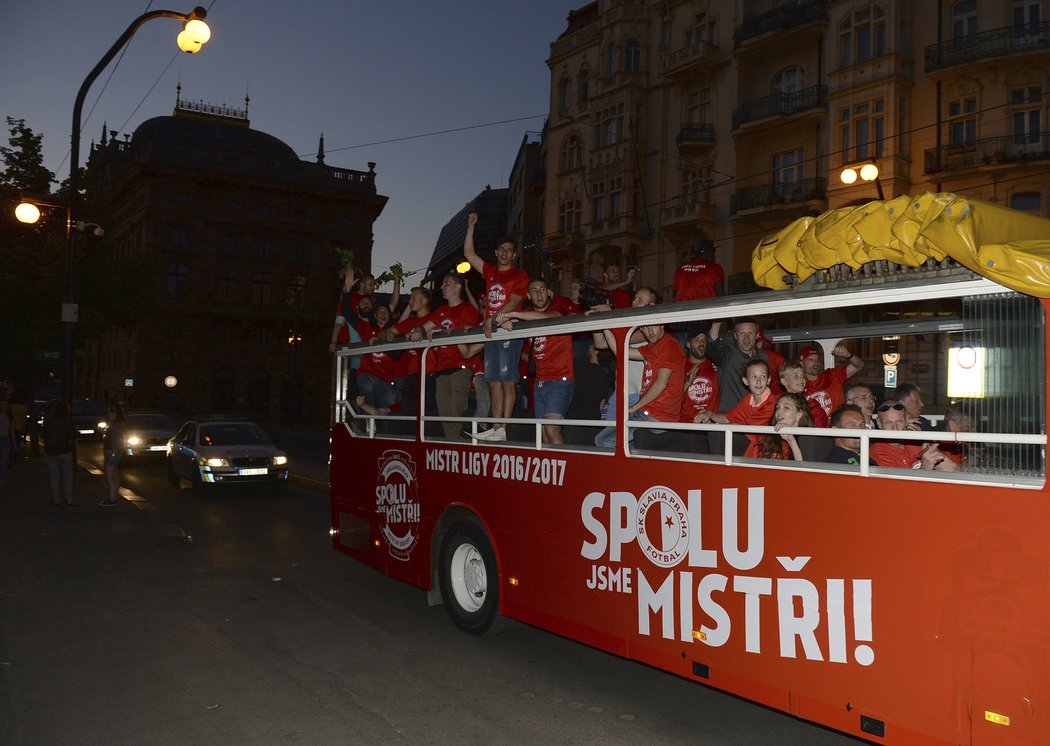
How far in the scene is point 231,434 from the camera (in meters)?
17.5

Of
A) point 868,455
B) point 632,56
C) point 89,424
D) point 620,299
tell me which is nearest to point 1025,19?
point 632,56

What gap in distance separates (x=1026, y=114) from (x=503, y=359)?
79.1 ft

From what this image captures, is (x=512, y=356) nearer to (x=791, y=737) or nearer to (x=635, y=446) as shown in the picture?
(x=635, y=446)

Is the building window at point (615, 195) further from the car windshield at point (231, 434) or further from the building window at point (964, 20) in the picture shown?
the car windshield at point (231, 434)

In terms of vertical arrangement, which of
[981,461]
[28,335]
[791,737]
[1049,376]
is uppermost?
[28,335]

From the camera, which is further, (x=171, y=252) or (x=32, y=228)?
(x=171, y=252)

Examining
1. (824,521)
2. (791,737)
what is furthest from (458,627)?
(824,521)

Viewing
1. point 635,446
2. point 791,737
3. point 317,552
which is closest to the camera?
point 791,737

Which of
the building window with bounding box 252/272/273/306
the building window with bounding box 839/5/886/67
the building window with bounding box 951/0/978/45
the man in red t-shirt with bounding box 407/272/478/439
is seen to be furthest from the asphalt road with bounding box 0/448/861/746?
the building window with bounding box 252/272/273/306

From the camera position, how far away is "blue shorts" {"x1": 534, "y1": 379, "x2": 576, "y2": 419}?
666 cm

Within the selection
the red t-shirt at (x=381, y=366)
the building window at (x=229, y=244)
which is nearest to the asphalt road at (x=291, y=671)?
the red t-shirt at (x=381, y=366)

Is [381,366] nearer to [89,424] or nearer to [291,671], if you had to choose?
[291,671]

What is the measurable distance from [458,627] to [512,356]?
92.5 inches

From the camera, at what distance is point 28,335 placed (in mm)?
29188
